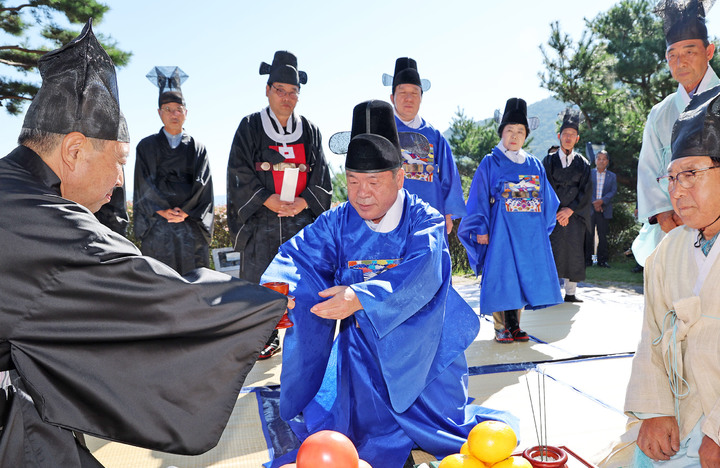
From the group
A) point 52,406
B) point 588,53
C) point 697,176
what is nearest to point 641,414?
point 697,176

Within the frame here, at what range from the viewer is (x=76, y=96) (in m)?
1.60

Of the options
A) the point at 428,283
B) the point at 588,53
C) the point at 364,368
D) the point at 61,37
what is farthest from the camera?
the point at 588,53

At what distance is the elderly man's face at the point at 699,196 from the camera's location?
2.00 m

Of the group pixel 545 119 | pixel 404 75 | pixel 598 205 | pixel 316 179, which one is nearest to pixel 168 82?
pixel 316 179

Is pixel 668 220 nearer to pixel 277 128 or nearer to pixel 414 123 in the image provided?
pixel 414 123

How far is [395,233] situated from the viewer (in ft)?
9.55

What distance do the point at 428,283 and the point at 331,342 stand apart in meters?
0.67

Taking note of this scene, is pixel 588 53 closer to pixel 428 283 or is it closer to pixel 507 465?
pixel 428 283

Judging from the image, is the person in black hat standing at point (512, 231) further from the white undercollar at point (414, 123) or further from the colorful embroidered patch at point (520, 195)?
the white undercollar at point (414, 123)

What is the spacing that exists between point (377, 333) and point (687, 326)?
3.97 feet

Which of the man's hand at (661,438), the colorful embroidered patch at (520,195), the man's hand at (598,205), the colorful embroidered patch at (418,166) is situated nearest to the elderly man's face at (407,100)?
the colorful embroidered patch at (418,166)

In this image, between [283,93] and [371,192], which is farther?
[283,93]

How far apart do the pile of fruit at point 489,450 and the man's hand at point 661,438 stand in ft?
2.22

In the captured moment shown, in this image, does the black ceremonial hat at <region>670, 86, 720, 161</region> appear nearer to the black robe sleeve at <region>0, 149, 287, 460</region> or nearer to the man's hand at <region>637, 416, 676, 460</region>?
the man's hand at <region>637, 416, 676, 460</region>
